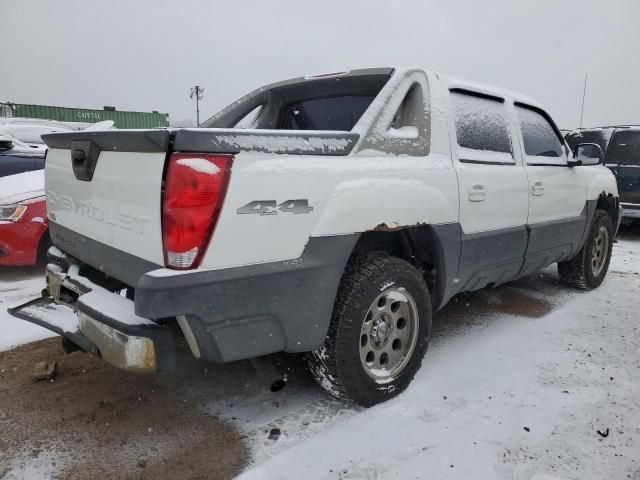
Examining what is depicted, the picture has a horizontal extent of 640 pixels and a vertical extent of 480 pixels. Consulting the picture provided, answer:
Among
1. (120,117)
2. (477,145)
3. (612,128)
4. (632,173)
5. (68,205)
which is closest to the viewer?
(68,205)

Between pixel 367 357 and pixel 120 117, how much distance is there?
99.0ft

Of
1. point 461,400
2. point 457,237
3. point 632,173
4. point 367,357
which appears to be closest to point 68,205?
point 367,357

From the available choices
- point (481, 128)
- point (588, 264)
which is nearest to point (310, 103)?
point (481, 128)

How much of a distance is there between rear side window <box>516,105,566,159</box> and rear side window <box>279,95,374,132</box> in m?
1.39

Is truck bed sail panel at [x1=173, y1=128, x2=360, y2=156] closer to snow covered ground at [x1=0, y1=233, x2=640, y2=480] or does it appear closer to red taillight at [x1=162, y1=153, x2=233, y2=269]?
red taillight at [x1=162, y1=153, x2=233, y2=269]

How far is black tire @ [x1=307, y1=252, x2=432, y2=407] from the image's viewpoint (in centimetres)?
227

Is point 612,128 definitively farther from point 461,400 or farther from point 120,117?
point 120,117

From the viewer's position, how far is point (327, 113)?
3.29 meters

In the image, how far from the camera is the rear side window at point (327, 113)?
121 inches

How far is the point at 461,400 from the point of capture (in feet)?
8.42

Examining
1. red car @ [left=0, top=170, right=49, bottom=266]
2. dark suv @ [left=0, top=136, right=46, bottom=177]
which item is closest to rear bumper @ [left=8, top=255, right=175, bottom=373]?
red car @ [left=0, top=170, right=49, bottom=266]

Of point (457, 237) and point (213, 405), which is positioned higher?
point (457, 237)

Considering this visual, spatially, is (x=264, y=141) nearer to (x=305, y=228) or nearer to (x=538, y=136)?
(x=305, y=228)

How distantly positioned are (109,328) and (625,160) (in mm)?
9058
